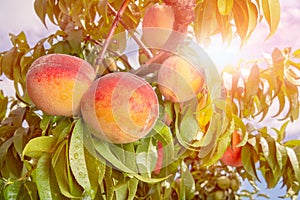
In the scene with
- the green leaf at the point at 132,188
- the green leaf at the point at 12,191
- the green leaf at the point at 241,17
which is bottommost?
the green leaf at the point at 12,191

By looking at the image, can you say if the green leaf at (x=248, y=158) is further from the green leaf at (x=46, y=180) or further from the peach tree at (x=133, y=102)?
the green leaf at (x=46, y=180)

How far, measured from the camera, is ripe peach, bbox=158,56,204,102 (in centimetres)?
86

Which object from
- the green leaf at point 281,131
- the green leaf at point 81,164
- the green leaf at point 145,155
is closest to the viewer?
the green leaf at point 81,164

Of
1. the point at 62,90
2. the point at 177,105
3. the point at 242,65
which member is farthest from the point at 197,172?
the point at 62,90

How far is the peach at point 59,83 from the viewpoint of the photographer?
771 millimetres

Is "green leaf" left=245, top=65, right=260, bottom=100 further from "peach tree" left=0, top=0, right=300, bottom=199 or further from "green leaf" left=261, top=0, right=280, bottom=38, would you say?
"green leaf" left=261, top=0, right=280, bottom=38

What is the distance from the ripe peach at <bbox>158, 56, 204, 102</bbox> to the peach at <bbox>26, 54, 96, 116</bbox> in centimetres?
13

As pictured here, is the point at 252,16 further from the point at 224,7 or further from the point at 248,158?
the point at 248,158

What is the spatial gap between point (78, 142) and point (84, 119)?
4 centimetres

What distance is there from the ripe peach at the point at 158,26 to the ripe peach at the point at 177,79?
0.13 meters

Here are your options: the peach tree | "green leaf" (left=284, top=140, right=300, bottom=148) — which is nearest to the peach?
the peach tree

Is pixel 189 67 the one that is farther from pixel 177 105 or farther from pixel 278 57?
pixel 278 57

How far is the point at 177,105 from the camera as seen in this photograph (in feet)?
2.96

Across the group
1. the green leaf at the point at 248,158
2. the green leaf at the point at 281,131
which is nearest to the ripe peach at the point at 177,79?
the green leaf at the point at 248,158
